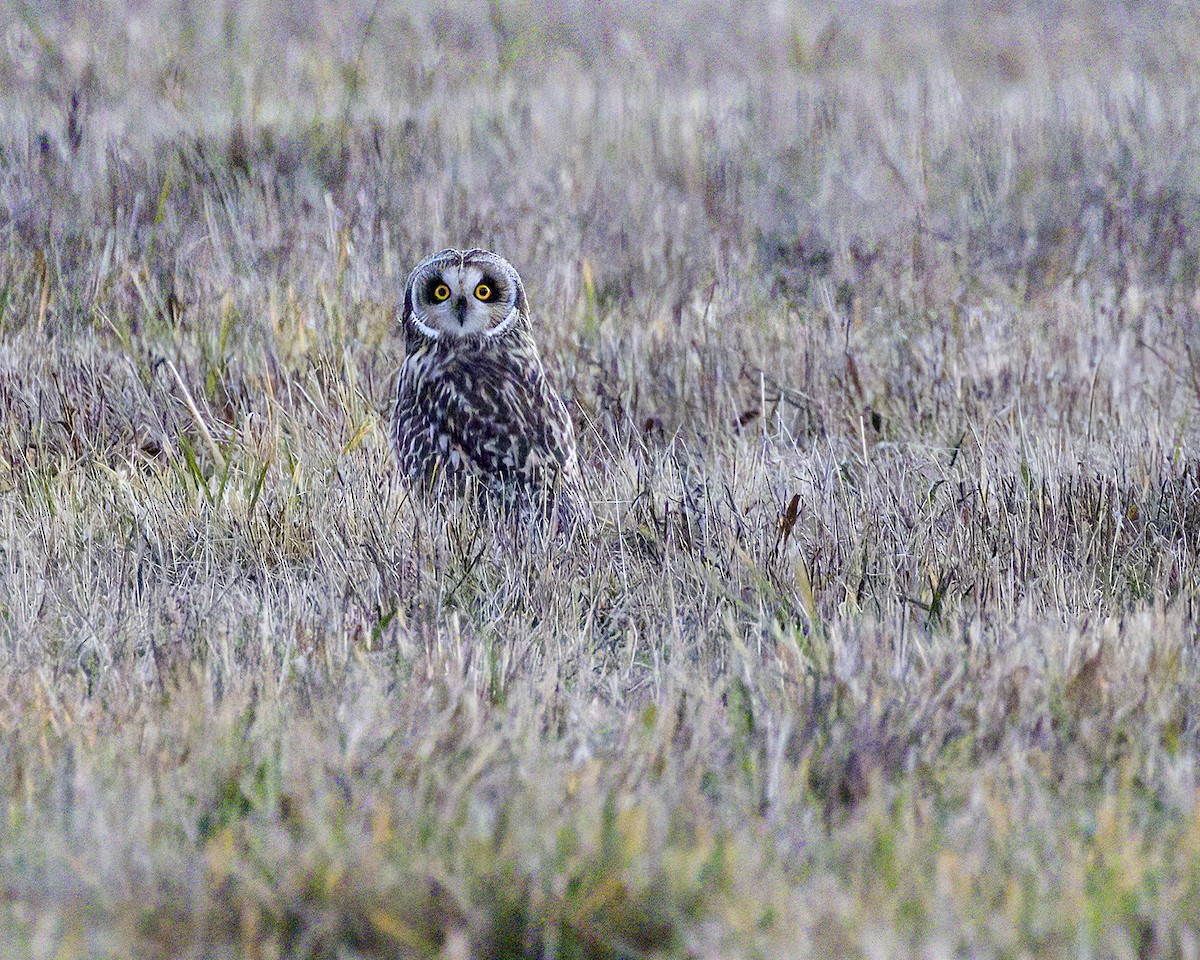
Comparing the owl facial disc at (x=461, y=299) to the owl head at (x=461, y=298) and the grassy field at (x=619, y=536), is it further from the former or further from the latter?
the grassy field at (x=619, y=536)

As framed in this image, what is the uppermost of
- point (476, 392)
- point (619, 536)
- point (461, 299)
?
point (461, 299)

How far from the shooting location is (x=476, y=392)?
4.41 meters

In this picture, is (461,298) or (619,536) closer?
(619,536)

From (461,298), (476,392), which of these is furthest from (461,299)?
(476,392)

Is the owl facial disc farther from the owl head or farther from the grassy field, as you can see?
the grassy field

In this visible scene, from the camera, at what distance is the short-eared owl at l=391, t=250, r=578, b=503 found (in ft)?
14.1

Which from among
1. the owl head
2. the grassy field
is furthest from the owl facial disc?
the grassy field

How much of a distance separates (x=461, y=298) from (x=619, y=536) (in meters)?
1.06

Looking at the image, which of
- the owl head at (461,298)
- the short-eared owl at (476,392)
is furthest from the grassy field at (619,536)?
the owl head at (461,298)

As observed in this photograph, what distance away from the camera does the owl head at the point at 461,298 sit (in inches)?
181

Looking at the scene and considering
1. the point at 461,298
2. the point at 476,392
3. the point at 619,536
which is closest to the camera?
the point at 619,536

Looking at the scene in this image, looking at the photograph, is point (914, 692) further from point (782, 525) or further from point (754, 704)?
point (782, 525)

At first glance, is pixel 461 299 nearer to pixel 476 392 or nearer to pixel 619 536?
pixel 476 392

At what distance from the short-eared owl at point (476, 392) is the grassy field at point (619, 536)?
181 mm
